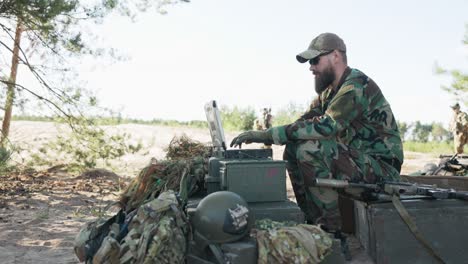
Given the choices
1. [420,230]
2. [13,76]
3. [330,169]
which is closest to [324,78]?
[330,169]

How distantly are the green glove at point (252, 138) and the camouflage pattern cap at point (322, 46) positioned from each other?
700 millimetres

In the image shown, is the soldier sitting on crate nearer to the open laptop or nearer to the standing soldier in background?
the open laptop

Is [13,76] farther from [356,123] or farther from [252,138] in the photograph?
[356,123]

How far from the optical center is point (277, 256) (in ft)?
9.54

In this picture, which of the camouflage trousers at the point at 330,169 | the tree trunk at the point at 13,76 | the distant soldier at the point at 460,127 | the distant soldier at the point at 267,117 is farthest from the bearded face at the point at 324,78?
the distant soldier at the point at 267,117

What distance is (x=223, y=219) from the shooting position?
9.88 feet

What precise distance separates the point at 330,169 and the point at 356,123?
47 centimetres

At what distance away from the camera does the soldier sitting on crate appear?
3830 mm

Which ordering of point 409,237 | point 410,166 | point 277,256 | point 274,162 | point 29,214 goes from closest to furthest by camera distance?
point 277,256
point 409,237
point 274,162
point 29,214
point 410,166

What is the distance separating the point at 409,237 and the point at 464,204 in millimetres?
435

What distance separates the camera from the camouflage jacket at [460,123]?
55.8ft

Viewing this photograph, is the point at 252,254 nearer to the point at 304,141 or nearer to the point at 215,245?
the point at 215,245

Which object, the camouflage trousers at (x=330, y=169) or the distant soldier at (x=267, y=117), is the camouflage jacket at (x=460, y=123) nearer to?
the distant soldier at (x=267, y=117)

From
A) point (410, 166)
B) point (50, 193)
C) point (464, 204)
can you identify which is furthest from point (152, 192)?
point (410, 166)
